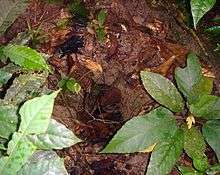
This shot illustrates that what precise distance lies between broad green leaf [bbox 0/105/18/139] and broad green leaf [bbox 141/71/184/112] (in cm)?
67

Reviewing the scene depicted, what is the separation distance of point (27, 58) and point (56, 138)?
49cm

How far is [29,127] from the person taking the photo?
3.48 feet

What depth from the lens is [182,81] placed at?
1901mm

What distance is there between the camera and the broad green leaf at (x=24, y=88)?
162cm

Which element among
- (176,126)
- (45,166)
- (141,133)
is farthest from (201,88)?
(45,166)

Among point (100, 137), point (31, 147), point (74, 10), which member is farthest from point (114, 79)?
point (31, 147)

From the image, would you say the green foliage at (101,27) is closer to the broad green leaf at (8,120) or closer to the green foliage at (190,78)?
the green foliage at (190,78)

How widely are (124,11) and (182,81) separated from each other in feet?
2.25

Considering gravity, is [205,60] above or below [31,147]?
below

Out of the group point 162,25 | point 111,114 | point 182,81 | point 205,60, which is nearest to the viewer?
point 182,81

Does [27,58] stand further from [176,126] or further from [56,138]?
[176,126]

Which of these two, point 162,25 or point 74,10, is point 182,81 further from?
point 74,10

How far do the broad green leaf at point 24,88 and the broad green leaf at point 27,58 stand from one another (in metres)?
0.08

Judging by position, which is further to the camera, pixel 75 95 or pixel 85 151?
pixel 75 95
